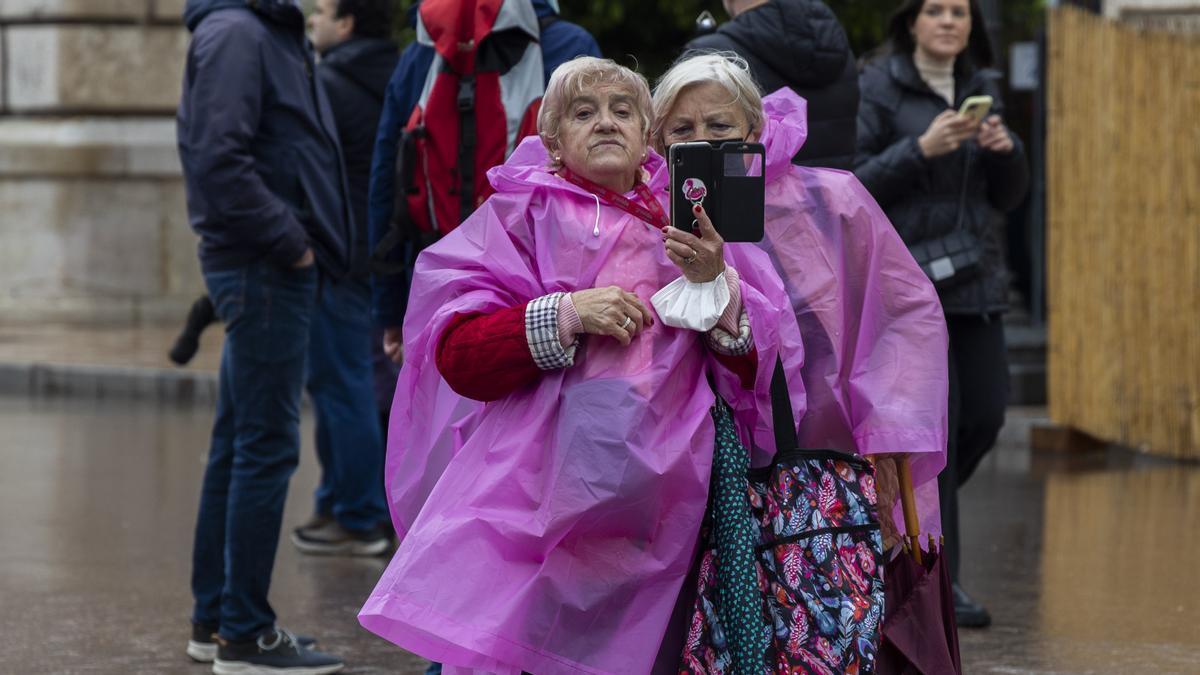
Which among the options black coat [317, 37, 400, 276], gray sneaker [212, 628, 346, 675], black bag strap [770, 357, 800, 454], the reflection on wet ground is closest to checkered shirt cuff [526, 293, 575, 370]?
black bag strap [770, 357, 800, 454]

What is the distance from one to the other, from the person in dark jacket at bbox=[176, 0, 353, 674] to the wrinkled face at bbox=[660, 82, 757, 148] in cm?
171

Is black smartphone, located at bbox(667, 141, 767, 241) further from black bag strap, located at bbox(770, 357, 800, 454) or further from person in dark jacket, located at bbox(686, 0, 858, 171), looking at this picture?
person in dark jacket, located at bbox(686, 0, 858, 171)

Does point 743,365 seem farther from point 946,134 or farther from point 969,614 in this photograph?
point 969,614

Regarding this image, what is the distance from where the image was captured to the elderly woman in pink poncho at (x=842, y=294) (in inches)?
152

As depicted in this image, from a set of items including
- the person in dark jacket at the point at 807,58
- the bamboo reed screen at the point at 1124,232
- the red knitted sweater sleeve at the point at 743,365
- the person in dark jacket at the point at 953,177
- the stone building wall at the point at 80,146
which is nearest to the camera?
the red knitted sweater sleeve at the point at 743,365

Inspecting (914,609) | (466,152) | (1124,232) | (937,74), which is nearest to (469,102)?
(466,152)

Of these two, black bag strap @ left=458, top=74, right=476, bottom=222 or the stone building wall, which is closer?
black bag strap @ left=458, top=74, right=476, bottom=222

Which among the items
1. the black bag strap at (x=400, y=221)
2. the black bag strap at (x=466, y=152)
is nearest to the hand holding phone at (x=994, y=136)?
the black bag strap at (x=466, y=152)

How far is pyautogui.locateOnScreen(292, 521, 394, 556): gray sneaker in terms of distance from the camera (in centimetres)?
744

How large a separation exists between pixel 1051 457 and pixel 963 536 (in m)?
2.49

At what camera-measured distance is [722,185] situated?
3621mm

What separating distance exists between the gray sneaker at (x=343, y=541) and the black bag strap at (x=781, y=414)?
387 cm

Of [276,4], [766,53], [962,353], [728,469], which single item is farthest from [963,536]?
[728,469]

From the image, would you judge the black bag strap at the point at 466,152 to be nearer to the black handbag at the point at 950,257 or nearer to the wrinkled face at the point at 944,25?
the black handbag at the point at 950,257
